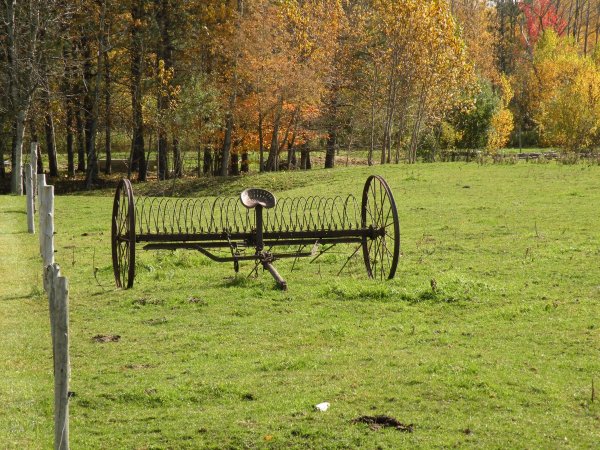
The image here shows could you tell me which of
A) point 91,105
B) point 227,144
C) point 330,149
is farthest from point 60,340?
point 330,149

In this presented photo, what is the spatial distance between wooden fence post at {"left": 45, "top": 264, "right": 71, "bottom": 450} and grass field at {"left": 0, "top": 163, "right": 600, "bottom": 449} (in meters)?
1.73

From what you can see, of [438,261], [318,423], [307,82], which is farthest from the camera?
[307,82]

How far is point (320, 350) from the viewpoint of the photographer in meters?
11.5

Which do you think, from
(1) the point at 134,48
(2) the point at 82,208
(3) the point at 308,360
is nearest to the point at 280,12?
(1) the point at 134,48

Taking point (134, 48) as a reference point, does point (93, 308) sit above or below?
below

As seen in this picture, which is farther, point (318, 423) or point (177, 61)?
point (177, 61)

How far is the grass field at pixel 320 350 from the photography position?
28.3 feet

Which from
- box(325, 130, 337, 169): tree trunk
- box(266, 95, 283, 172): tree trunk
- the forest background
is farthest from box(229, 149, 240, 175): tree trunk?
box(325, 130, 337, 169): tree trunk

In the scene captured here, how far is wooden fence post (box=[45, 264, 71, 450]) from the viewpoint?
6.08m

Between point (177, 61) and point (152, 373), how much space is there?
140ft

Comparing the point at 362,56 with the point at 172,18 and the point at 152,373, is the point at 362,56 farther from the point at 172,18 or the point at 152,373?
the point at 152,373

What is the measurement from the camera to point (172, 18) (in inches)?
1970

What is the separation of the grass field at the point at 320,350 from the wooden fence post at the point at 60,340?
5.67 ft

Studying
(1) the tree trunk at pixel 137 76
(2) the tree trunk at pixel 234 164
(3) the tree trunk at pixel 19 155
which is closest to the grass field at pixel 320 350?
(3) the tree trunk at pixel 19 155
